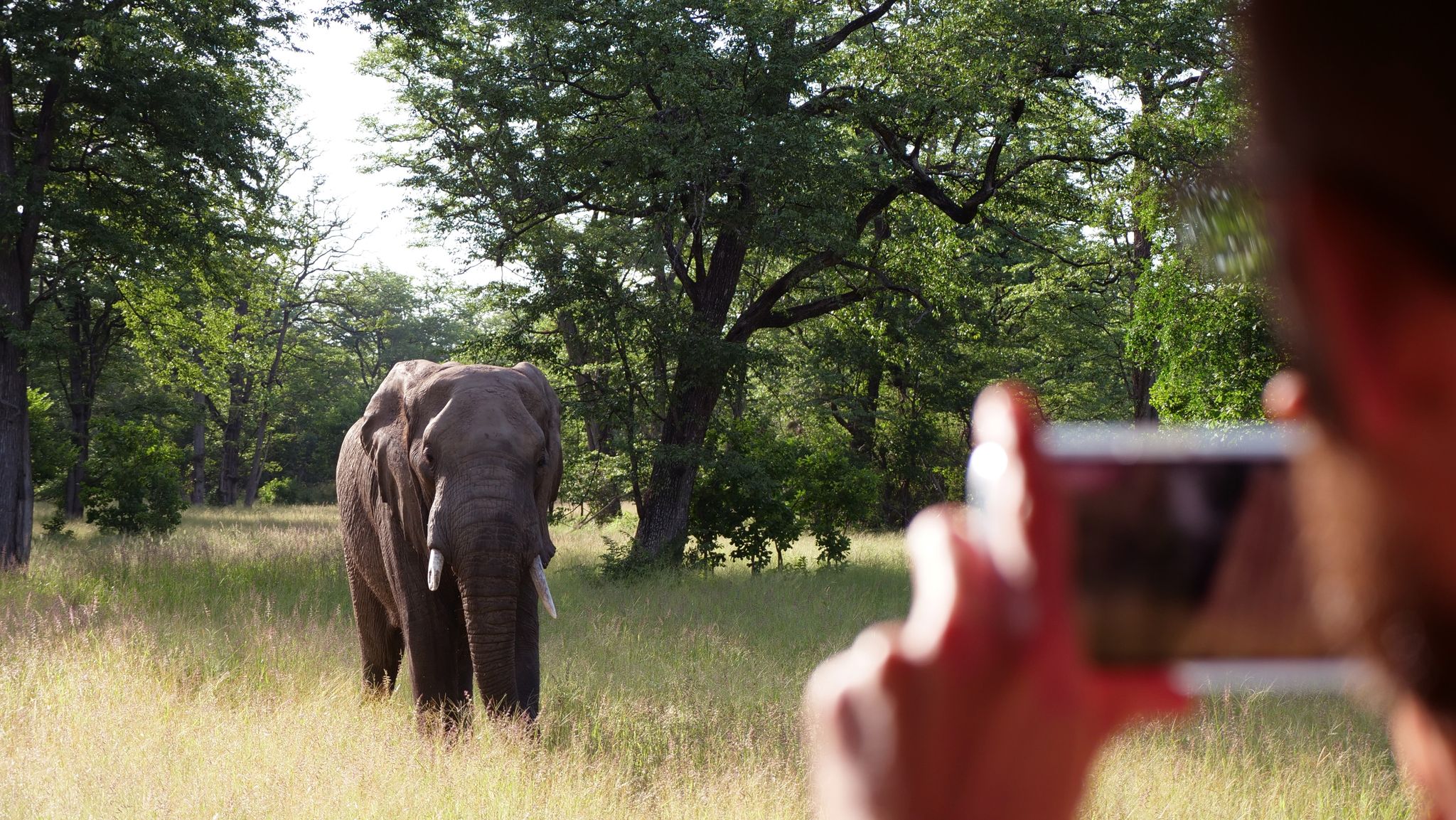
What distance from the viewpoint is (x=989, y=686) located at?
0.62 meters

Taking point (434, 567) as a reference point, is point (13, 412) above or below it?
above

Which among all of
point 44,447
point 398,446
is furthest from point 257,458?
point 398,446

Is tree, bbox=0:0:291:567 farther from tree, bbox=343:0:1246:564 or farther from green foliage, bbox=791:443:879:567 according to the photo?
green foliage, bbox=791:443:879:567

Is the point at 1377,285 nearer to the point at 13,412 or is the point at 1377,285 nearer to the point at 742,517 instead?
the point at 742,517

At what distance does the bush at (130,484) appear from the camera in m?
22.2

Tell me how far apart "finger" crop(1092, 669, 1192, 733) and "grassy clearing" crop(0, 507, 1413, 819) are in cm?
471

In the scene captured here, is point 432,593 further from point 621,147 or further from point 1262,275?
point 621,147

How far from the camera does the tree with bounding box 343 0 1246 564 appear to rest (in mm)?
14266

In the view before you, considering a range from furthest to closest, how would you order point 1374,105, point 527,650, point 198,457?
point 198,457 < point 527,650 < point 1374,105

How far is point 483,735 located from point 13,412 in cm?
1255

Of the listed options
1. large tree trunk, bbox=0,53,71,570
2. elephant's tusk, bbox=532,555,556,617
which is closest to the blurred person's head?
elephant's tusk, bbox=532,555,556,617

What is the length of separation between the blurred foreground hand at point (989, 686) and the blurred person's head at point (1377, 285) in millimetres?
138

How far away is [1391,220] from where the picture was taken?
20.0 inches

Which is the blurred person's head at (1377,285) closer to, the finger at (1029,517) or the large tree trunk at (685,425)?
the finger at (1029,517)
